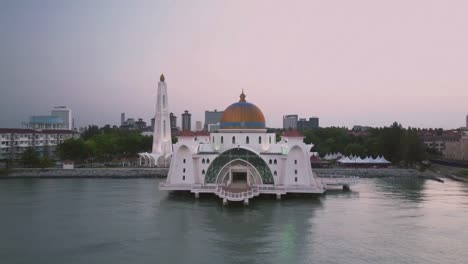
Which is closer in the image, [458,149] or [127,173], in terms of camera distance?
[127,173]

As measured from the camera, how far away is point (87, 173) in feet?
149

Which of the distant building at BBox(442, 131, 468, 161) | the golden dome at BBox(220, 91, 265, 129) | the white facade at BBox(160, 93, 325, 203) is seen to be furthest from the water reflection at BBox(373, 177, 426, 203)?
the distant building at BBox(442, 131, 468, 161)

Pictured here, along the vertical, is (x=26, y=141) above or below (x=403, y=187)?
above

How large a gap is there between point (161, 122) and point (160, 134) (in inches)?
51.7

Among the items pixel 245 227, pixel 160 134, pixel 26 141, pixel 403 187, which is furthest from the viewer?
pixel 26 141

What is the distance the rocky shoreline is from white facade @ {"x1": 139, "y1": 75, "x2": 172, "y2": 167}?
174 inches

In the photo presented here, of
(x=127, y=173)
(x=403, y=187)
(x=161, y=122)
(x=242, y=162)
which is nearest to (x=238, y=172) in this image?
(x=242, y=162)

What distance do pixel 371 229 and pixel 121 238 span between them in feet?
36.8

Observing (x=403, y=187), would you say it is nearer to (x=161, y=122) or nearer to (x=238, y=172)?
(x=238, y=172)

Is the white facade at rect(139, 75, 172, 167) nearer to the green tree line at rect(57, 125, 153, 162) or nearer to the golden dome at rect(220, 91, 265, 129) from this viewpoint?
the green tree line at rect(57, 125, 153, 162)

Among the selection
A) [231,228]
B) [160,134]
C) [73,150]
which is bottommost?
[231,228]

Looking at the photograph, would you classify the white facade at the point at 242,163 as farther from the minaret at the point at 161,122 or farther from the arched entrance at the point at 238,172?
the minaret at the point at 161,122

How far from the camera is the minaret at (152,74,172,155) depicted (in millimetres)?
51156

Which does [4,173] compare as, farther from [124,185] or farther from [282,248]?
[282,248]
